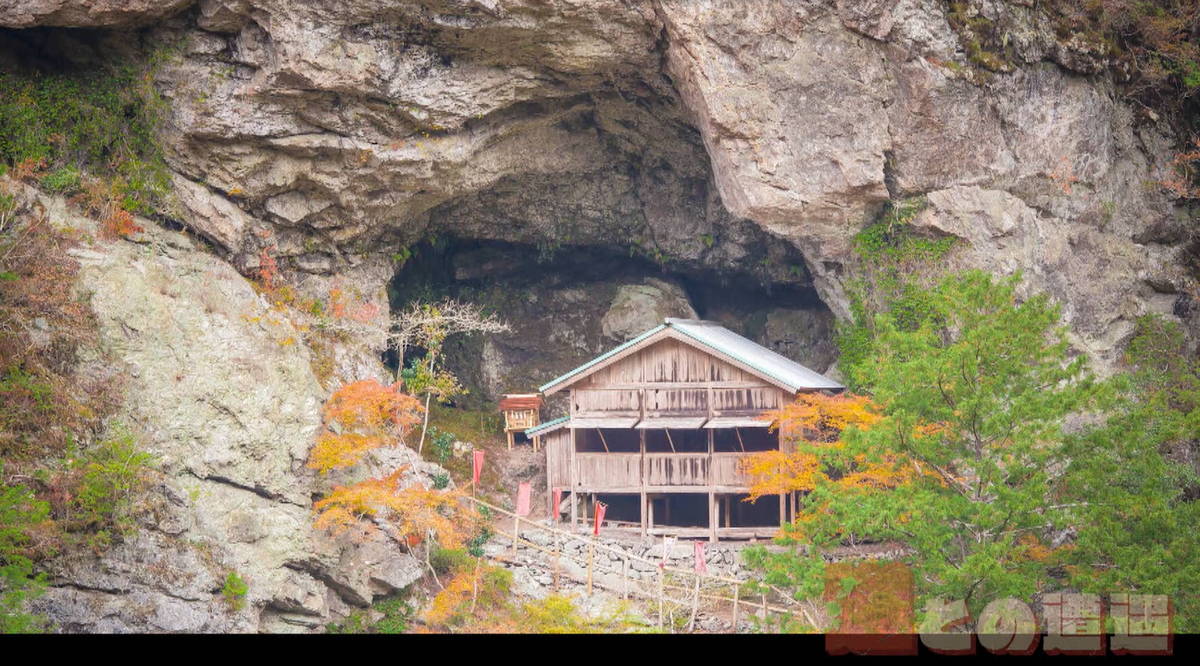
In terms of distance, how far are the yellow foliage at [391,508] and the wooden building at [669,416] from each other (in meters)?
5.18

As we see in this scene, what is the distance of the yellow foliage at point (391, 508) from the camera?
21.9 meters

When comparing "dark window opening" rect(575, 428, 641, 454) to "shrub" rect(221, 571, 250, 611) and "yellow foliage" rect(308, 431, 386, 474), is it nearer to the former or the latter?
"yellow foliage" rect(308, 431, 386, 474)

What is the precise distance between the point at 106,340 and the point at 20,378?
224 centimetres

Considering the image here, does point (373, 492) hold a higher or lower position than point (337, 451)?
lower

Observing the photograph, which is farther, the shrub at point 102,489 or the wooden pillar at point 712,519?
the wooden pillar at point 712,519

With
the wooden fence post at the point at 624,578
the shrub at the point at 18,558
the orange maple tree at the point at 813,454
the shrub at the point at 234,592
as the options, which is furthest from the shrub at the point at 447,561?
the shrub at the point at 18,558

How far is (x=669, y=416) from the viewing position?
27.4 meters

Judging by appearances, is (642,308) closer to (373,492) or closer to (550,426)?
(550,426)

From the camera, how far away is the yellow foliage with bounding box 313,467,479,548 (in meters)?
21.9

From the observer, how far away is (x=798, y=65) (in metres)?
26.9

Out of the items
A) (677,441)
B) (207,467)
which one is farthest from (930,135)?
(207,467)

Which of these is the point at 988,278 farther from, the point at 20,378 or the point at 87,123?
the point at 87,123

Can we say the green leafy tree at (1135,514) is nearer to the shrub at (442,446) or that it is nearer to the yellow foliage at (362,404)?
the yellow foliage at (362,404)

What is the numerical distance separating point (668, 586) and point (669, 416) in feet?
17.4
